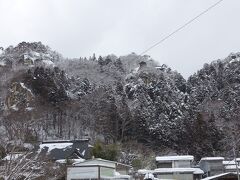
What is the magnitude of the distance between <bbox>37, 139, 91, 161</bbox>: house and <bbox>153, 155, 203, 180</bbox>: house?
21.1 ft

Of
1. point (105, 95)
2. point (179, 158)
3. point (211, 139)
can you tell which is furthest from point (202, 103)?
point (179, 158)

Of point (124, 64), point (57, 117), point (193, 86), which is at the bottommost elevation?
point (57, 117)

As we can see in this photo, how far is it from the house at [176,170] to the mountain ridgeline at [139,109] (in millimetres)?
5582

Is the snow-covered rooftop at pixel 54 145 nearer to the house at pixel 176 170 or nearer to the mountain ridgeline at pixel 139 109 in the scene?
the mountain ridgeline at pixel 139 109

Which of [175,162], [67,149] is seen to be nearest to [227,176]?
[175,162]

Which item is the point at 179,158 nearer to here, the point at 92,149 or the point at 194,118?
the point at 92,149

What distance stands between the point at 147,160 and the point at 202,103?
38.9ft

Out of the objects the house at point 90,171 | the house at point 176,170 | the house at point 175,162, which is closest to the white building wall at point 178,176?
the house at point 176,170

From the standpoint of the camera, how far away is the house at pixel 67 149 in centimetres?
3317

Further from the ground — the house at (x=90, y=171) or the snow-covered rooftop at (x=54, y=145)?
the snow-covered rooftop at (x=54, y=145)

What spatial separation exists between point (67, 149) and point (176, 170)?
381 inches

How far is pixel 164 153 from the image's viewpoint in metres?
38.2

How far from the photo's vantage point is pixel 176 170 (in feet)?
91.2

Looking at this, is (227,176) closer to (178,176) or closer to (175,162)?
(178,176)
